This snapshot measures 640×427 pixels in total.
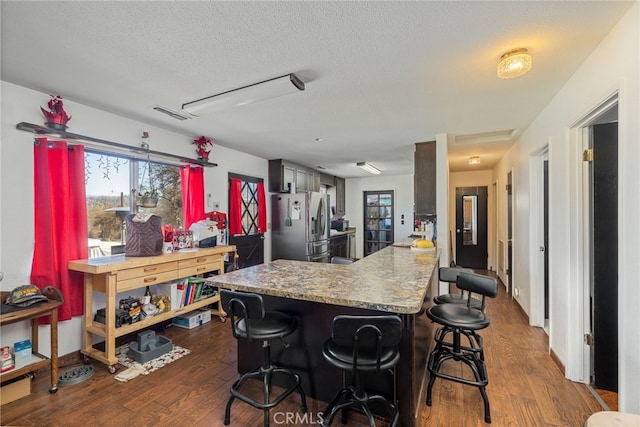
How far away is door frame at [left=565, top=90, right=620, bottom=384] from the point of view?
6.84ft

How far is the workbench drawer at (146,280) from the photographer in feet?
8.08

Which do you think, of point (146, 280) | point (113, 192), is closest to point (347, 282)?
point (146, 280)

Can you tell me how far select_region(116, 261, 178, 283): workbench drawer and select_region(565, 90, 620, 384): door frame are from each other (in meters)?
3.59

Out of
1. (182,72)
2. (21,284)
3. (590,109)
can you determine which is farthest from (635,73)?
(21,284)

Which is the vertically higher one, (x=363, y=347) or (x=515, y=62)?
(x=515, y=62)

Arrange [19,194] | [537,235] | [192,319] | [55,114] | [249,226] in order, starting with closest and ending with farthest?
[19,194], [55,114], [537,235], [192,319], [249,226]

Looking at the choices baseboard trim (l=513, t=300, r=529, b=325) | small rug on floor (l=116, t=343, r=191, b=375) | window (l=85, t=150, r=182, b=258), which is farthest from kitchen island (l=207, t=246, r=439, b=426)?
baseboard trim (l=513, t=300, r=529, b=325)

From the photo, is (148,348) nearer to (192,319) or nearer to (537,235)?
(192,319)

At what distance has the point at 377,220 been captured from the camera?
8016 millimetres

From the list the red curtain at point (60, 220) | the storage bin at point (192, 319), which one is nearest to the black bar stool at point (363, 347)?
the storage bin at point (192, 319)

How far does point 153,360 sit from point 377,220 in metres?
6.43

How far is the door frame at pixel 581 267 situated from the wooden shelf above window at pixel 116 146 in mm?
3903

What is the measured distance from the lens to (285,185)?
537 centimetres

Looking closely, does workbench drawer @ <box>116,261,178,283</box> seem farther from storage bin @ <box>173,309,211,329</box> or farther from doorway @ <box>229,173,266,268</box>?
doorway @ <box>229,173,266,268</box>
